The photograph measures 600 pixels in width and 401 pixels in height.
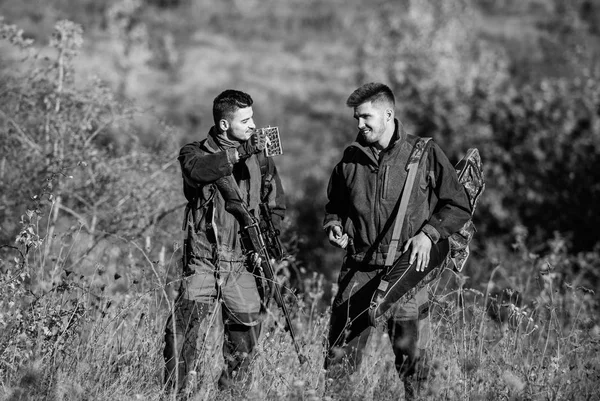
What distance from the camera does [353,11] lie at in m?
108

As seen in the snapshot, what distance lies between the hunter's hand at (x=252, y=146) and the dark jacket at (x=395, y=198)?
1.91 ft

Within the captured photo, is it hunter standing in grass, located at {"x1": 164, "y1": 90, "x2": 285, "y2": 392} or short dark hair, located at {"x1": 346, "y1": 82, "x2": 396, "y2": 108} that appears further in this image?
short dark hair, located at {"x1": 346, "y1": 82, "x2": 396, "y2": 108}

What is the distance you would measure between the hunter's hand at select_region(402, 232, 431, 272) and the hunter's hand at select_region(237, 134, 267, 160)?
0.98 meters

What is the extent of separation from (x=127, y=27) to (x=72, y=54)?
127ft

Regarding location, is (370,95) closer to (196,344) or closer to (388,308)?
(388,308)

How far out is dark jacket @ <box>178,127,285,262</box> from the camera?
14.4ft

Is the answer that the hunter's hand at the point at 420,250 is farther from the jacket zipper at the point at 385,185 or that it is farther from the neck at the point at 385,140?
the neck at the point at 385,140

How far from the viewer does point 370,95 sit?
462cm

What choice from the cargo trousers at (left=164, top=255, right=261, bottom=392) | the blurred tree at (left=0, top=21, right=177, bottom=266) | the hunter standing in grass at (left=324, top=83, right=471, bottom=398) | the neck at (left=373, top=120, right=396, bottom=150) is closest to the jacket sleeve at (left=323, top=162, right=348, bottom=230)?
the hunter standing in grass at (left=324, top=83, right=471, bottom=398)

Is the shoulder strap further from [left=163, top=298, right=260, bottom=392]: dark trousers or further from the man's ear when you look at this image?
the man's ear

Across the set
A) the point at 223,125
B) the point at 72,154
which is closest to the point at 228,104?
the point at 223,125

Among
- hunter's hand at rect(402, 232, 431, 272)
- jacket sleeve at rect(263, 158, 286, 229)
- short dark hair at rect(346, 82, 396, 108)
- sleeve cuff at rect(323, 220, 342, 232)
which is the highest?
short dark hair at rect(346, 82, 396, 108)

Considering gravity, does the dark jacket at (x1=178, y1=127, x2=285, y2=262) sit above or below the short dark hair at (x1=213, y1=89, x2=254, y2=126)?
below

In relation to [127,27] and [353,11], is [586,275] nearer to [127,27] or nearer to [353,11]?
[127,27]
